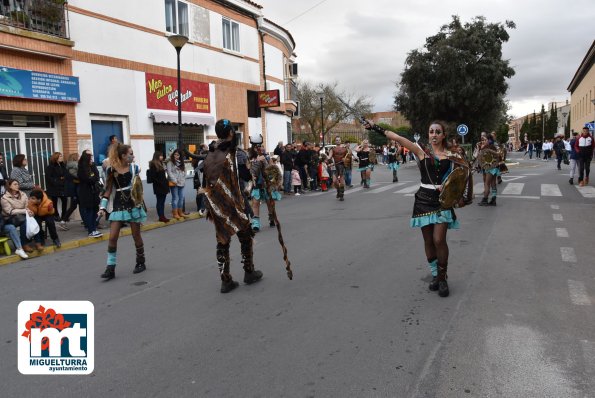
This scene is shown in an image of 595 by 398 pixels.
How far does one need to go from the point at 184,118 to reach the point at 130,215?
10481 mm

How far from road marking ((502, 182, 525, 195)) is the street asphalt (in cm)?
621

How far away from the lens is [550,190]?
14.8 metres

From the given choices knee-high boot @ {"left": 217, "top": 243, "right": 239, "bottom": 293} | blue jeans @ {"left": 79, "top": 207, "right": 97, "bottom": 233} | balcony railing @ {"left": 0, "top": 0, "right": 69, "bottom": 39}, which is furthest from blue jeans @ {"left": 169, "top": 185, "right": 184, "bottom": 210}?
knee-high boot @ {"left": 217, "top": 243, "right": 239, "bottom": 293}

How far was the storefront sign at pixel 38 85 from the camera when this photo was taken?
11.0 metres

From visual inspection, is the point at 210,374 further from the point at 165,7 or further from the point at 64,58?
the point at 165,7

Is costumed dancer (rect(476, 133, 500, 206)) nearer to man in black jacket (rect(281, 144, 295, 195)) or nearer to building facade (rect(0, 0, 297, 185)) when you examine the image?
man in black jacket (rect(281, 144, 295, 195))

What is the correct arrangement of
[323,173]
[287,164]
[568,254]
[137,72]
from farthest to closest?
1. [323,173]
2. [287,164]
3. [137,72]
4. [568,254]

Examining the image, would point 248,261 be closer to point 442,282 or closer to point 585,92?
point 442,282

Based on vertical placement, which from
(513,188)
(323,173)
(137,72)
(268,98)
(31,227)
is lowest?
(513,188)

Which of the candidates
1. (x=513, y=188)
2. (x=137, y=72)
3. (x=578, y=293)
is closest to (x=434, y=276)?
Result: (x=578, y=293)

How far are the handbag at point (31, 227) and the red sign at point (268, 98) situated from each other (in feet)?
42.7

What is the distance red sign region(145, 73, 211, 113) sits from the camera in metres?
15.3

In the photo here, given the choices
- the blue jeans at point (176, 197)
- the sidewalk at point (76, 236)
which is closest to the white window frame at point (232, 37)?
the blue jeans at point (176, 197)

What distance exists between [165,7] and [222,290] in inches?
521
